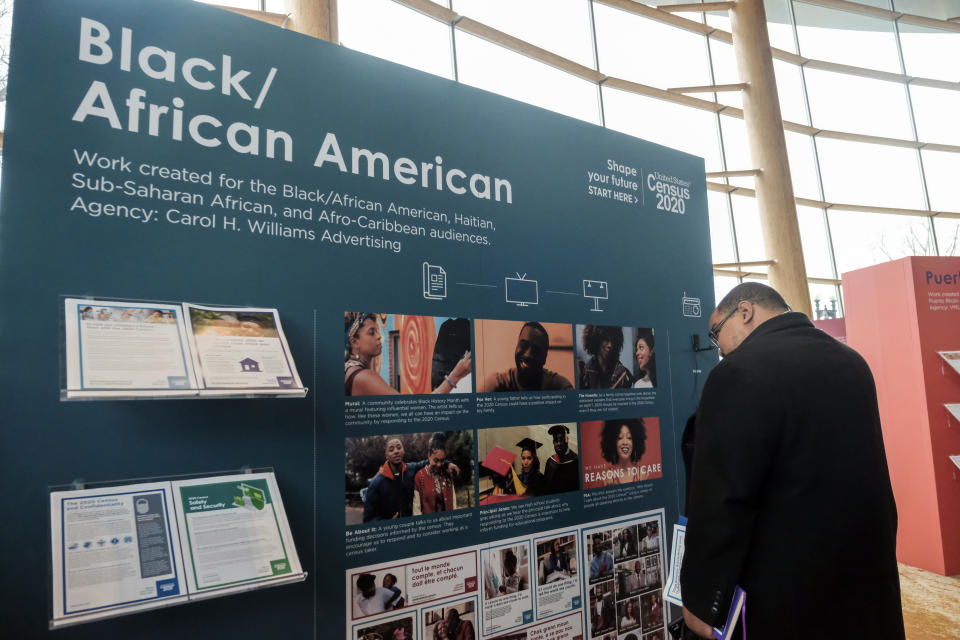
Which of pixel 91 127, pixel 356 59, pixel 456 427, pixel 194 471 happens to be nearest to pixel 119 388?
pixel 194 471

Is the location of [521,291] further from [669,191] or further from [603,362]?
[669,191]

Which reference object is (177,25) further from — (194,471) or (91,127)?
(194,471)

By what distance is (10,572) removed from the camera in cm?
141

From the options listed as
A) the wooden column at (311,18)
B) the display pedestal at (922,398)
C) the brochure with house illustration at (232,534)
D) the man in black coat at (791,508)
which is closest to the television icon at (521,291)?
the man in black coat at (791,508)

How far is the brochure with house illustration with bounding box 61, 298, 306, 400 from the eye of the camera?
4.51ft

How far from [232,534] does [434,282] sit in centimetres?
110

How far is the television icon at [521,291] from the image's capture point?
243 centimetres

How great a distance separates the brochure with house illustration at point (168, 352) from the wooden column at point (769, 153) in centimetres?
799

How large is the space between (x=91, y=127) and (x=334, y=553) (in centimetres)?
145

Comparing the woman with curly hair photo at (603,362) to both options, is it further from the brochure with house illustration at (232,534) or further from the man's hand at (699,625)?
the brochure with house illustration at (232,534)

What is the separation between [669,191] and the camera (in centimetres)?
314

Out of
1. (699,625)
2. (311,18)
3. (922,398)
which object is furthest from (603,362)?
(311,18)

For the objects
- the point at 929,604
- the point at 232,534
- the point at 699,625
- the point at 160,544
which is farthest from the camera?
the point at 929,604

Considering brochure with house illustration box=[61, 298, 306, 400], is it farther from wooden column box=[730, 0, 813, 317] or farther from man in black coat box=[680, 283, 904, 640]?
wooden column box=[730, 0, 813, 317]
